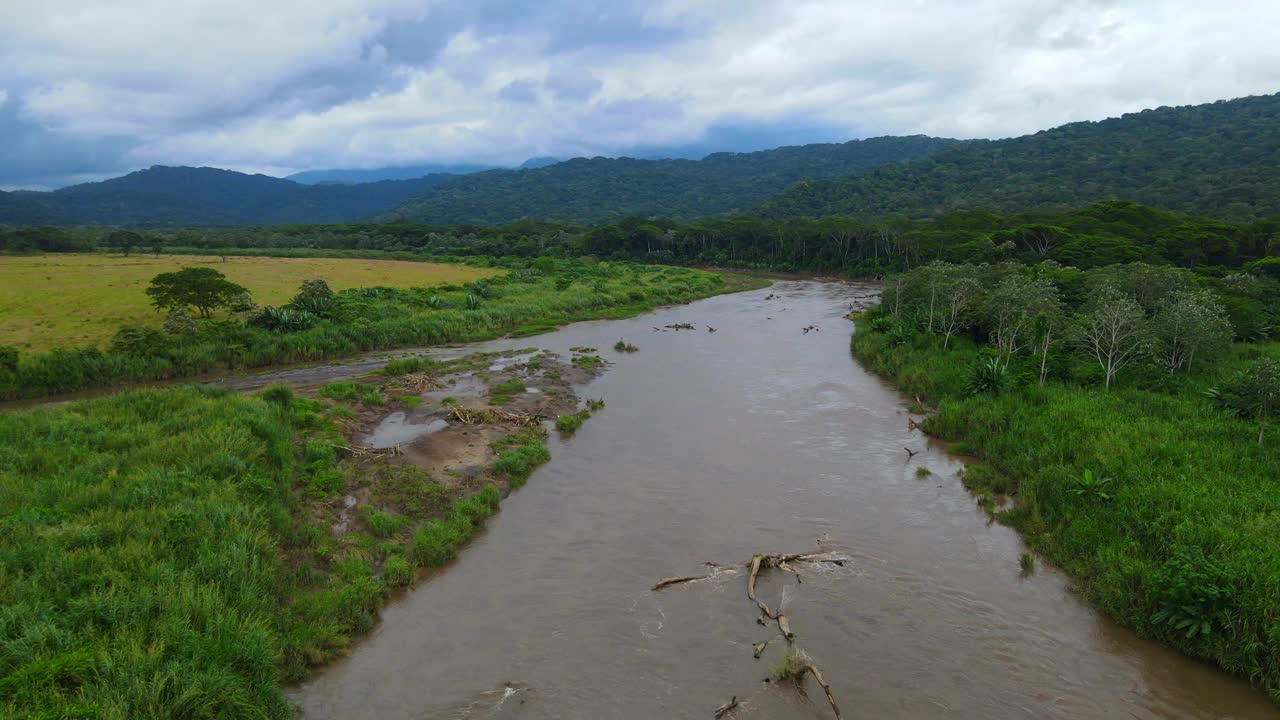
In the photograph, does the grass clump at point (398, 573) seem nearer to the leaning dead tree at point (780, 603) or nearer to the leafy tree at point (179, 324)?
the leaning dead tree at point (780, 603)

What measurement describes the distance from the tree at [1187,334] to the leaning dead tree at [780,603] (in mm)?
14700

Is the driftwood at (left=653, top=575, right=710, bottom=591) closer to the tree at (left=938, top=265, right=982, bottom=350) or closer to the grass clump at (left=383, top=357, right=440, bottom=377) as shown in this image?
the grass clump at (left=383, top=357, right=440, bottom=377)

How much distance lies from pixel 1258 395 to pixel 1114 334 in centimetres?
441

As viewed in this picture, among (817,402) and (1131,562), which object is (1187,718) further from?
(817,402)

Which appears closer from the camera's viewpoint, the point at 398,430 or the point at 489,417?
the point at 398,430

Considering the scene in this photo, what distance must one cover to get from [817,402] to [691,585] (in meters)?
14.6

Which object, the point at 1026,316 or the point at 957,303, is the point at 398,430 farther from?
the point at 957,303

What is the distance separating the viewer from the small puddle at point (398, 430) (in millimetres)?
19786

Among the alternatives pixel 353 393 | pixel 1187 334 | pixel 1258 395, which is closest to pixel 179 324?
pixel 353 393

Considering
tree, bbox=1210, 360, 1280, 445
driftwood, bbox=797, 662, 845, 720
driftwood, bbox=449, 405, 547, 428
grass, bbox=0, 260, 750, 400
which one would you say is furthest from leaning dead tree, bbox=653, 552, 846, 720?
grass, bbox=0, 260, 750, 400

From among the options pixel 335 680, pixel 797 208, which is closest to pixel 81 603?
pixel 335 680

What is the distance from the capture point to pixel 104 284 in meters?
42.3

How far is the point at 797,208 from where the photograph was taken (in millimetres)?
→ 154375

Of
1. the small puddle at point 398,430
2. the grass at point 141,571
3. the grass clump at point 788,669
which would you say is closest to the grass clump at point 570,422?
the small puddle at point 398,430
